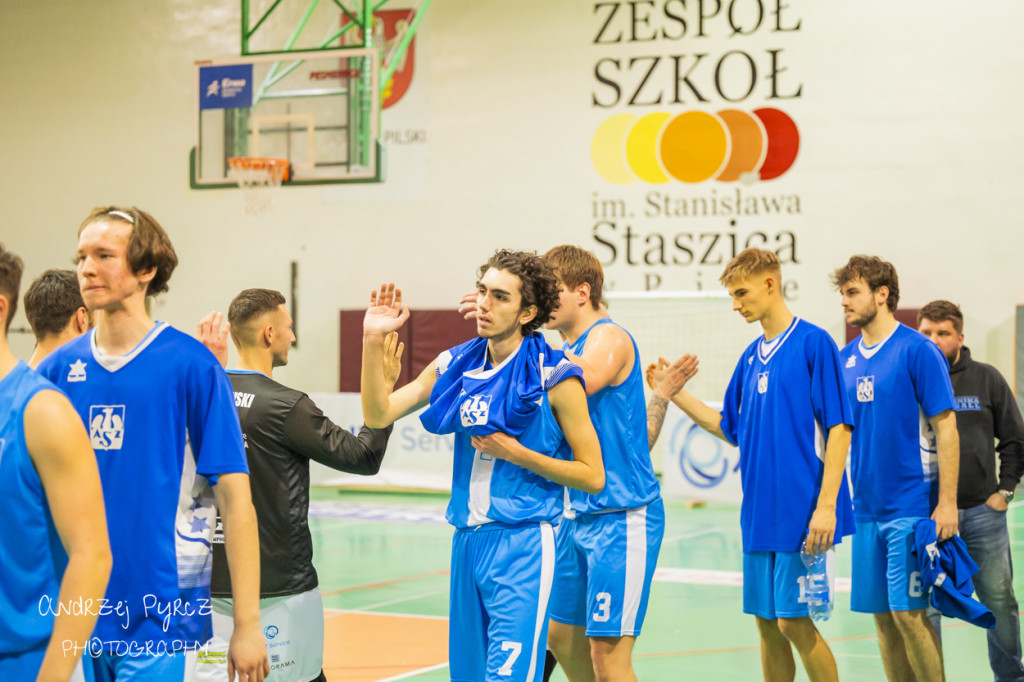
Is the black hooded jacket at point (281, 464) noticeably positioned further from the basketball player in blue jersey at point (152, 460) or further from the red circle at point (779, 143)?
the red circle at point (779, 143)

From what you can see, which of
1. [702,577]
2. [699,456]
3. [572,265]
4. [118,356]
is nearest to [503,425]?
[572,265]

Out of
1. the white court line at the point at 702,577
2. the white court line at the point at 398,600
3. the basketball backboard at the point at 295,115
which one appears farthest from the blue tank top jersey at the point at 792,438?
the basketball backboard at the point at 295,115

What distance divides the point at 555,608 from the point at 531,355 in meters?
1.42

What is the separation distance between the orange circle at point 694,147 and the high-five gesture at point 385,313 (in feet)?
43.2

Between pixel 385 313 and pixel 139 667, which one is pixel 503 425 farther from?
pixel 139 667

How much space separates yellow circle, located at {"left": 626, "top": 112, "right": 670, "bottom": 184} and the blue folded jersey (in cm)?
1243

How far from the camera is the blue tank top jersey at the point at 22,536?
238 centimetres

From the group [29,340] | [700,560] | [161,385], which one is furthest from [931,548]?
[29,340]

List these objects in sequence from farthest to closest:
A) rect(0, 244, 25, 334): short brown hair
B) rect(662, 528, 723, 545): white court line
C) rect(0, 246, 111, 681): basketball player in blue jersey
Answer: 1. rect(662, 528, 723, 545): white court line
2. rect(0, 244, 25, 334): short brown hair
3. rect(0, 246, 111, 681): basketball player in blue jersey

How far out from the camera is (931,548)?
5.18 m

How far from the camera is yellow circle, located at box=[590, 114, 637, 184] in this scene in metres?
17.3

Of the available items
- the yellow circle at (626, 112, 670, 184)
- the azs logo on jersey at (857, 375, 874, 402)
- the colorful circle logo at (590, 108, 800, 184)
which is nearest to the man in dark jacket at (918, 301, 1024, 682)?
the azs logo on jersey at (857, 375, 874, 402)

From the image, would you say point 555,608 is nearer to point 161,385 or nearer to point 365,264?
point 161,385

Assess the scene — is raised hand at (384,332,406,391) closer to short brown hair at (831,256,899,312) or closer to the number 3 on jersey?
the number 3 on jersey
